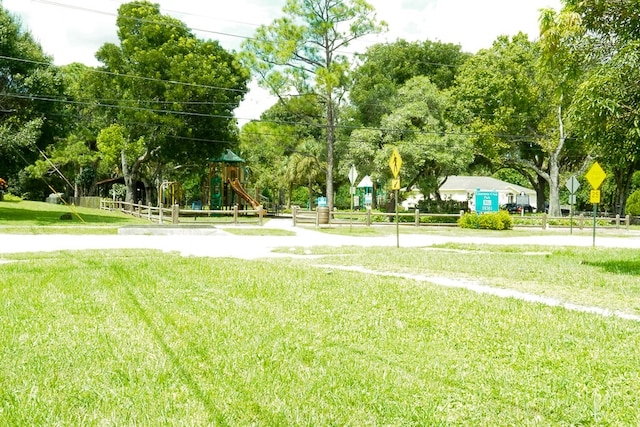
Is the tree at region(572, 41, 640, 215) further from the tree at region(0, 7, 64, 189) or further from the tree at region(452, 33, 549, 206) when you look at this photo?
the tree at region(452, 33, 549, 206)

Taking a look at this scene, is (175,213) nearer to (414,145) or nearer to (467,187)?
(414,145)

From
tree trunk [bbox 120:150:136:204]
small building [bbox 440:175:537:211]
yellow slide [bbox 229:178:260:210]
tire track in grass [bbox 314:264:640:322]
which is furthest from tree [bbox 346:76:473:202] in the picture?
small building [bbox 440:175:537:211]

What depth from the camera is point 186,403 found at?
11.6ft

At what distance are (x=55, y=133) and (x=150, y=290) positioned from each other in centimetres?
2624

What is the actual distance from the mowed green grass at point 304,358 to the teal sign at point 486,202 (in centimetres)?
2956

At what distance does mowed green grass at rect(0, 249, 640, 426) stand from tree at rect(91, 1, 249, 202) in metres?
30.3

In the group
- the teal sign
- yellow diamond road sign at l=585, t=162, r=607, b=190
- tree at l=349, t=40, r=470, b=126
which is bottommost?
the teal sign

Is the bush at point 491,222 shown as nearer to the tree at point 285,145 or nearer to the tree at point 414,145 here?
Result: the tree at point 414,145

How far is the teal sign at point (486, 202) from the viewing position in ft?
117

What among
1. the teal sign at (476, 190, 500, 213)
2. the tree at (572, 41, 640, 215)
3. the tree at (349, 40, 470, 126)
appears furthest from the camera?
the tree at (349, 40, 470, 126)

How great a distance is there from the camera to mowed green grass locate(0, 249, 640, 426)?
3465mm

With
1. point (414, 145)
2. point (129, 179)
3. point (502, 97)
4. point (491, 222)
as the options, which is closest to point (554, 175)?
point (502, 97)

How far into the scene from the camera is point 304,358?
4.52 m

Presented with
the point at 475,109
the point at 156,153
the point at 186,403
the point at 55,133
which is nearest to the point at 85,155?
the point at 156,153
